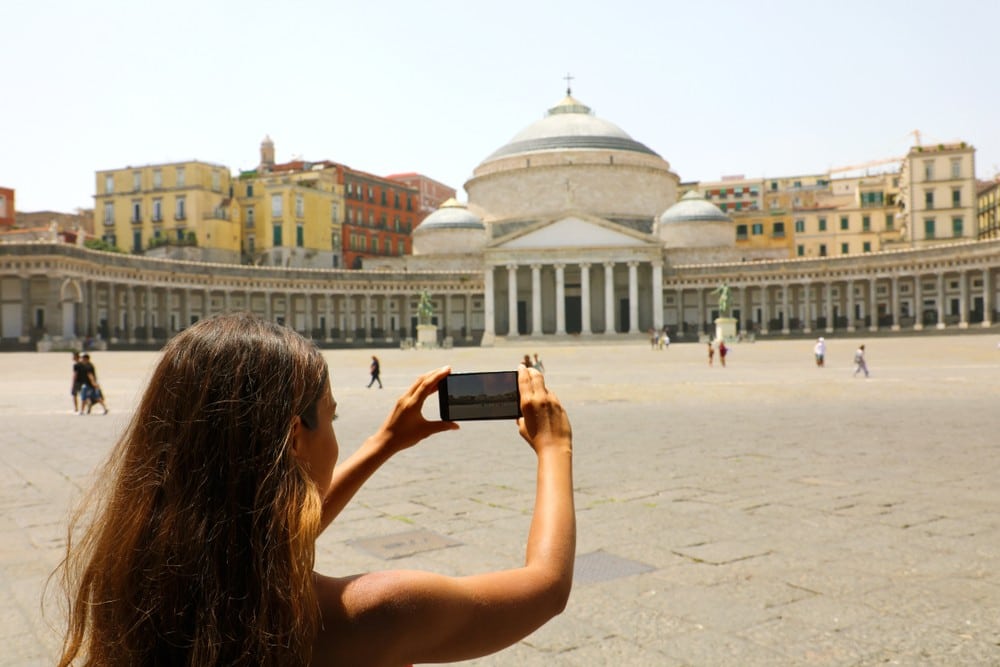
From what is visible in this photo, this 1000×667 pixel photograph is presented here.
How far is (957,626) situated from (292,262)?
76235 mm

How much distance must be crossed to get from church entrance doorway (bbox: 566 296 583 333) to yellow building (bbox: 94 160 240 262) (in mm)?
28317

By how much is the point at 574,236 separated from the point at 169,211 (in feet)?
107

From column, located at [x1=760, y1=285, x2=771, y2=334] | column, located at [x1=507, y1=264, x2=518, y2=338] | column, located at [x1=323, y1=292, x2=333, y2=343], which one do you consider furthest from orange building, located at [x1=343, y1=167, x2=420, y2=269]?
column, located at [x1=760, y1=285, x2=771, y2=334]

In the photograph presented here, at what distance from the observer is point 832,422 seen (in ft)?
43.6

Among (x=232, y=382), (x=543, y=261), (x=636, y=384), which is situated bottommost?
(x=636, y=384)

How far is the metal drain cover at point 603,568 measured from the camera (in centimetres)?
535

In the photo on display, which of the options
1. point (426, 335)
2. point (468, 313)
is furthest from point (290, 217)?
point (426, 335)

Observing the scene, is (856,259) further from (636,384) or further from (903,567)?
(903,567)

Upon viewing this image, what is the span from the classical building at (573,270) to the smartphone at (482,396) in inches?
2344

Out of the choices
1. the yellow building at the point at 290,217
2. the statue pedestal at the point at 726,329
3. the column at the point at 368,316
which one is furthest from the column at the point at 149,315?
the statue pedestal at the point at 726,329

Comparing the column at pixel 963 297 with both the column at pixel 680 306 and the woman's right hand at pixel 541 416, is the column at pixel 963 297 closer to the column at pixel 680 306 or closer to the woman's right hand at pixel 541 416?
the column at pixel 680 306

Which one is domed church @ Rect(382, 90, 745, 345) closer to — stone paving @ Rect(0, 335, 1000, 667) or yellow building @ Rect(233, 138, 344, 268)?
yellow building @ Rect(233, 138, 344, 268)

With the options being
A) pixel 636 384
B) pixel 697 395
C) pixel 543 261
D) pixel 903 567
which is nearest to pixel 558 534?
→ pixel 903 567

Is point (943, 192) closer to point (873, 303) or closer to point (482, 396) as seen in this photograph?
point (873, 303)
